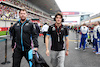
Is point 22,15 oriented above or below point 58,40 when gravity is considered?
above

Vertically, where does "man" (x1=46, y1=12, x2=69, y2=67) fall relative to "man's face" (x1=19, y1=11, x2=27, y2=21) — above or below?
below

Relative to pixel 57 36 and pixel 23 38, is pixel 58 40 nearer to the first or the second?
pixel 57 36

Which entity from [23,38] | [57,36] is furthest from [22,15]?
[57,36]

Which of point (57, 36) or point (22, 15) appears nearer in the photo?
point (22, 15)

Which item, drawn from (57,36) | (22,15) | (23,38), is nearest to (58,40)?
(57,36)

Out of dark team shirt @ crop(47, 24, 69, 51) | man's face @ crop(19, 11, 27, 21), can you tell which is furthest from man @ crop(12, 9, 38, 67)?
dark team shirt @ crop(47, 24, 69, 51)

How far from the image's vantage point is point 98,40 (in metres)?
6.22

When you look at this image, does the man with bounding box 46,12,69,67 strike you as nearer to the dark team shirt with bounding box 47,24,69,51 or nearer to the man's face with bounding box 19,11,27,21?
the dark team shirt with bounding box 47,24,69,51

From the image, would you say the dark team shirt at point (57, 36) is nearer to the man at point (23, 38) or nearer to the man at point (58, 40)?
the man at point (58, 40)

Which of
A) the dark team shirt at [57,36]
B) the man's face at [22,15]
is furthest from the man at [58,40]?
the man's face at [22,15]

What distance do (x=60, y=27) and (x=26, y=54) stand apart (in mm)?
1036

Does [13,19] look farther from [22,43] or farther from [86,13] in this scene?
[86,13]

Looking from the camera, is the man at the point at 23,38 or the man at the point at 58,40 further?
the man at the point at 58,40

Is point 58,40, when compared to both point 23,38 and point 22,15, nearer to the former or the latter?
point 23,38
